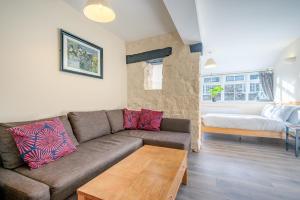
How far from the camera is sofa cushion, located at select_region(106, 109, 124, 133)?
103 inches

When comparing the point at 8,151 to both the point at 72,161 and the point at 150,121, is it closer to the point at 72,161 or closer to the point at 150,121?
the point at 72,161

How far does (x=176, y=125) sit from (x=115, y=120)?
1.15 meters

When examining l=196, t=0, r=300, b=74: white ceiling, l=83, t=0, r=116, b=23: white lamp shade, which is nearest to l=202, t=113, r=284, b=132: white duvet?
l=196, t=0, r=300, b=74: white ceiling

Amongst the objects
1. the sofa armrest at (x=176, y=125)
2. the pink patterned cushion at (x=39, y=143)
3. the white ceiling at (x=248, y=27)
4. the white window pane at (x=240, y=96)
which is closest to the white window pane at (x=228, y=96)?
the white window pane at (x=240, y=96)

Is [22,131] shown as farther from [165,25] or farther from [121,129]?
[165,25]

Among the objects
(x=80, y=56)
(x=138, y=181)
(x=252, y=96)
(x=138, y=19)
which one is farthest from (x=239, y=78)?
(x=138, y=181)

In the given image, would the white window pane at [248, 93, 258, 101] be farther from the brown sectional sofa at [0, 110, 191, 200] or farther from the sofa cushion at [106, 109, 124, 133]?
the sofa cushion at [106, 109, 124, 133]

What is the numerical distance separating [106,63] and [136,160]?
7.27 ft

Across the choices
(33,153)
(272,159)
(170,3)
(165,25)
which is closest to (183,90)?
(165,25)

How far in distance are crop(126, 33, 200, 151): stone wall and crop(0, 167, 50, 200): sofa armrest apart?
2.51m

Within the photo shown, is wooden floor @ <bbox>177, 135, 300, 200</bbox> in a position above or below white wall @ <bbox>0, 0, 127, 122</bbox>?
below

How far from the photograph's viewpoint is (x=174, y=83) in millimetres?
3119

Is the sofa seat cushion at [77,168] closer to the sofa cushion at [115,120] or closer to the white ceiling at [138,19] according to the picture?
the sofa cushion at [115,120]

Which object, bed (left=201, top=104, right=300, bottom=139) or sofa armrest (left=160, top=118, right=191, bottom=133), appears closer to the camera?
sofa armrest (left=160, top=118, right=191, bottom=133)
